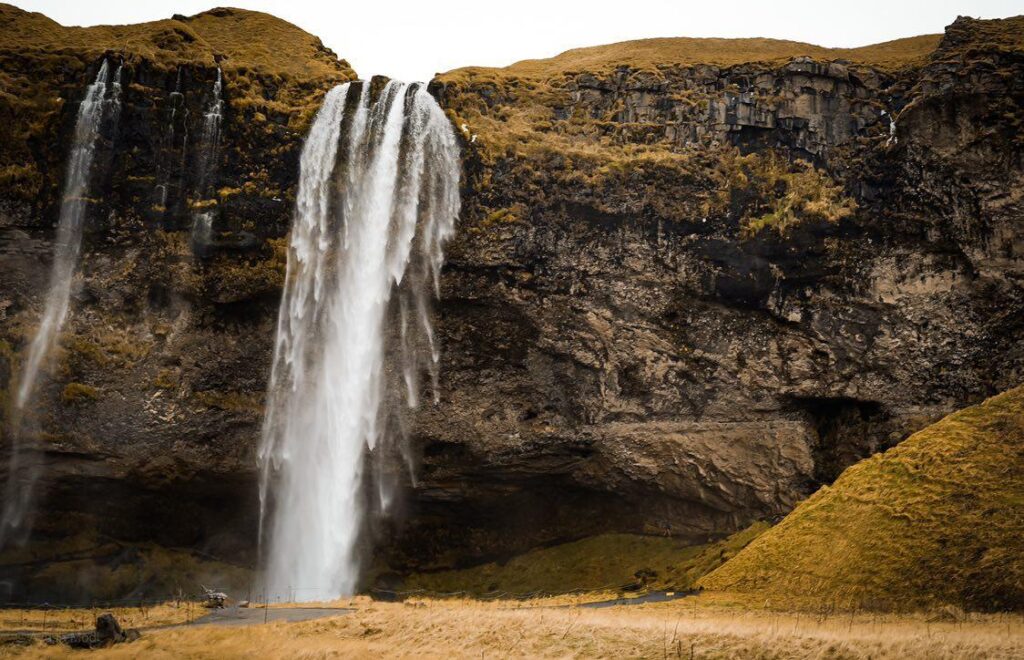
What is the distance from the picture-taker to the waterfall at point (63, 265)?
40969 millimetres

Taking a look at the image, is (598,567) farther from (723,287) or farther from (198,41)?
(198,41)

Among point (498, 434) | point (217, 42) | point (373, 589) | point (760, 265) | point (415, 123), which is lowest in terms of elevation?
point (373, 589)

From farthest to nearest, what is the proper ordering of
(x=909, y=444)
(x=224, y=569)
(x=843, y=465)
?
(x=224, y=569) → (x=843, y=465) → (x=909, y=444)

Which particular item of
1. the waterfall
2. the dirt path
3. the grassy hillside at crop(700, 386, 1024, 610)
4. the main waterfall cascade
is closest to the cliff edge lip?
the main waterfall cascade

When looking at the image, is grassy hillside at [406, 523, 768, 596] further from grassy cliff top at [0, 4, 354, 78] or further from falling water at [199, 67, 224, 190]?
grassy cliff top at [0, 4, 354, 78]

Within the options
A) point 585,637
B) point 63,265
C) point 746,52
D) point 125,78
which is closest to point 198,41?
point 125,78

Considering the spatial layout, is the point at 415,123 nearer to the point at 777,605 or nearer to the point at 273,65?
the point at 273,65

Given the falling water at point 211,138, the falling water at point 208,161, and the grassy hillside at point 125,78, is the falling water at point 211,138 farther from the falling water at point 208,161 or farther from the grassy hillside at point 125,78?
the grassy hillside at point 125,78

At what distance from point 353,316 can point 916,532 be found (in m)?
23.8

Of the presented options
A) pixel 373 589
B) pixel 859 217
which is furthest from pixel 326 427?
pixel 859 217

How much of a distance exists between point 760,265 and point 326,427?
65.3 ft

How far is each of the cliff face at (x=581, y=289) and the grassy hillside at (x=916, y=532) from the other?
6034mm

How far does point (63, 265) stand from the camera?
42000 millimetres

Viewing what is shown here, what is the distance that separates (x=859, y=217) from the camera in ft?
134
